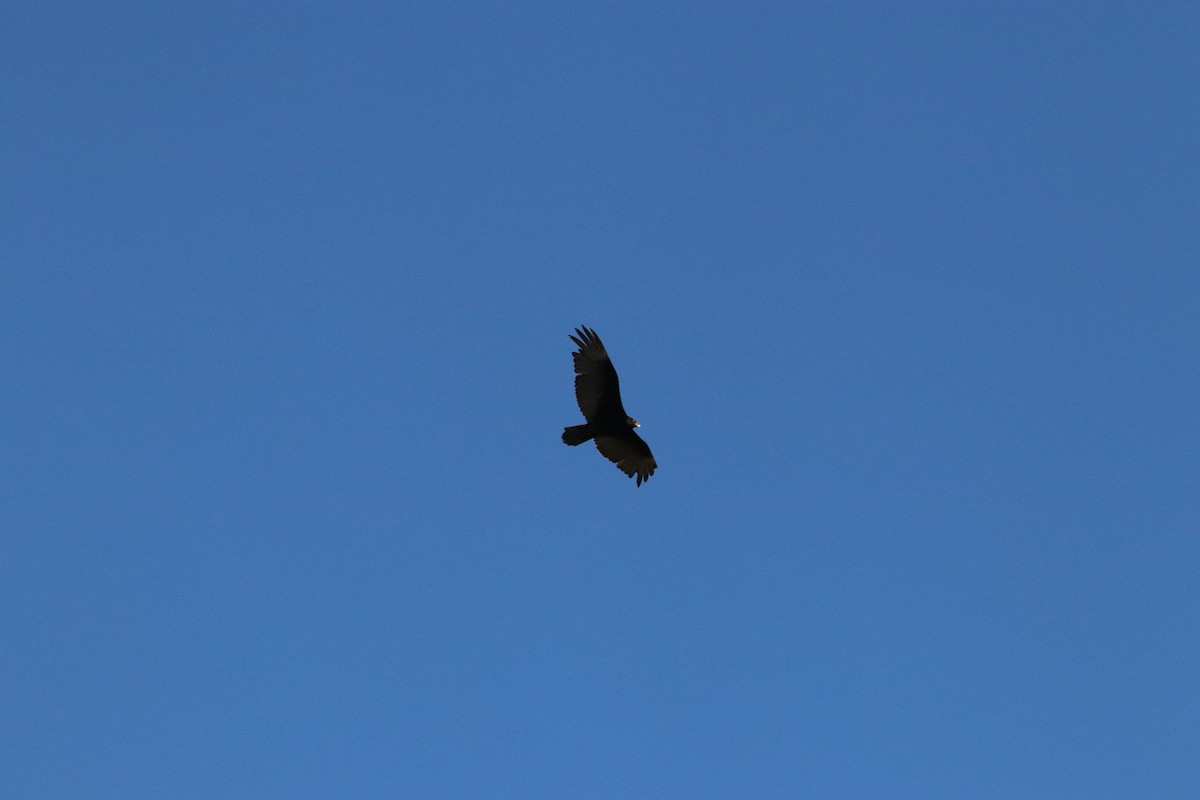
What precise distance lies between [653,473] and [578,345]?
409 centimetres

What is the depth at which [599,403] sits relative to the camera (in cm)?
3403

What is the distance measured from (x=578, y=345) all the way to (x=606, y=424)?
6.74 feet

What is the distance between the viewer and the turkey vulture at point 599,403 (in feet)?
111

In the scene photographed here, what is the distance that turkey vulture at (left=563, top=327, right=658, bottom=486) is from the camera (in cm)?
3372

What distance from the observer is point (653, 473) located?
35.7m

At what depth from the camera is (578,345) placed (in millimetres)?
33781

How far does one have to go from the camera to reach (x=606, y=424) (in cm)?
3431

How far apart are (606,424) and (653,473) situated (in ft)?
7.20
